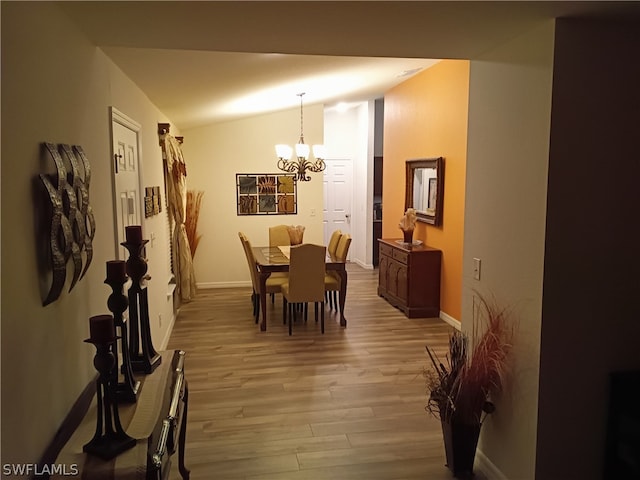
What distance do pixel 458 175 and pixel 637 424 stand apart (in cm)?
347

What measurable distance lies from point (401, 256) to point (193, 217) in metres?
3.18

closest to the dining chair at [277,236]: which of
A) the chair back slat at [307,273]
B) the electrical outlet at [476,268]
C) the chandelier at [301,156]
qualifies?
the chandelier at [301,156]

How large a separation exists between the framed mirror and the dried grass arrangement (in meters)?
3.06

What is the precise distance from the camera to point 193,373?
4113 millimetres

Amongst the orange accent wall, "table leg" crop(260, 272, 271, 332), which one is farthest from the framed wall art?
"table leg" crop(260, 272, 271, 332)

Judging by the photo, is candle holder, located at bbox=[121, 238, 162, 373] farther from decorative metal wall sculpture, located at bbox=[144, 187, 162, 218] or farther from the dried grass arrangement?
the dried grass arrangement

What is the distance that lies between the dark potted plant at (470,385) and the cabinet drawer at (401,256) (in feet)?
10.1

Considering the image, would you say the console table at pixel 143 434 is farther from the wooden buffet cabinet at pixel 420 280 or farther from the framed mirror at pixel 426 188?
the framed mirror at pixel 426 188

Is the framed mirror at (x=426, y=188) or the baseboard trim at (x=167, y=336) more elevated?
the framed mirror at (x=426, y=188)

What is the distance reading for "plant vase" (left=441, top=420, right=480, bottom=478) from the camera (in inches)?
102

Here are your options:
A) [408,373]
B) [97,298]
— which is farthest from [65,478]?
[408,373]

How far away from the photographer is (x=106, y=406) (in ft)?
4.90

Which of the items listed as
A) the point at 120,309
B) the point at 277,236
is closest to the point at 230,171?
the point at 277,236

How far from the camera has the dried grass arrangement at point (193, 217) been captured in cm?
719
